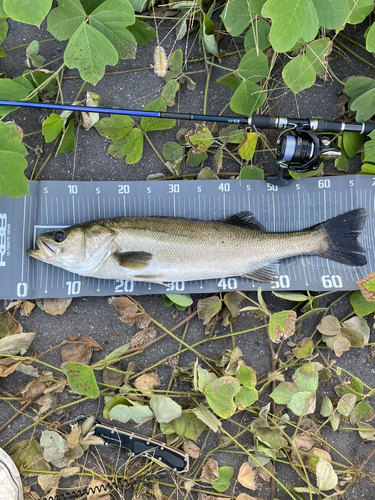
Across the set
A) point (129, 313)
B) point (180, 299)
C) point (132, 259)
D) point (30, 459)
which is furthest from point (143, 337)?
point (30, 459)

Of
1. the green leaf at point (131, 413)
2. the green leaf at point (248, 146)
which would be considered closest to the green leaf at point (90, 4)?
the green leaf at point (248, 146)

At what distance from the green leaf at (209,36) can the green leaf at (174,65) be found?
236 mm

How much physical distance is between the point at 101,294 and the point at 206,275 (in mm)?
882

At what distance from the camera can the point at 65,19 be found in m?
2.54

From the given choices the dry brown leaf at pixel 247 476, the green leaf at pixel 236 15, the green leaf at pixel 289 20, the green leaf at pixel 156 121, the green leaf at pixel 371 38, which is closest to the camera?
the green leaf at pixel 289 20

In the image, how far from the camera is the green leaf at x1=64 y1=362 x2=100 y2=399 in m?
2.57

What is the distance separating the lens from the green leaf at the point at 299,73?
8.30 feet

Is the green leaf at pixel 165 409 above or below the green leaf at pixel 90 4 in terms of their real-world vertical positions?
below

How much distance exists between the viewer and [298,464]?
2842 millimetres

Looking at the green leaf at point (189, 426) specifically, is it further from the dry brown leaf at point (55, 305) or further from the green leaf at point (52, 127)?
the green leaf at point (52, 127)

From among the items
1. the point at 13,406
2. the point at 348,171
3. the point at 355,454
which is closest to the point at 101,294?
the point at 13,406

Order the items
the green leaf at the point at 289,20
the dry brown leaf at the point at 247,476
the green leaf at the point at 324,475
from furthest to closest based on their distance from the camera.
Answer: the dry brown leaf at the point at 247,476 < the green leaf at the point at 324,475 < the green leaf at the point at 289,20

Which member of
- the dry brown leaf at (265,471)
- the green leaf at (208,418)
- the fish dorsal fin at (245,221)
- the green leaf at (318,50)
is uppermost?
the green leaf at (318,50)

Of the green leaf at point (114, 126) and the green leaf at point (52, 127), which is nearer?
the green leaf at point (52, 127)
